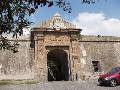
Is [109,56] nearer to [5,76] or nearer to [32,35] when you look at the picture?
[32,35]

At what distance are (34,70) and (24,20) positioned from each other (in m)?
21.4

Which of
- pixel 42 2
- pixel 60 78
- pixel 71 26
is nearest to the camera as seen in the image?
pixel 42 2

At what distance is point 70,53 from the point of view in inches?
1147

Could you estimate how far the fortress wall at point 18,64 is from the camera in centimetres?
2792

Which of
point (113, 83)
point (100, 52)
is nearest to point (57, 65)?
point (100, 52)

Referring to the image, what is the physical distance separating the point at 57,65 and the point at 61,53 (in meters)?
4.26

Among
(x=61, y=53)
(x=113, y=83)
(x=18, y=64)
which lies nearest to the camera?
(x=113, y=83)

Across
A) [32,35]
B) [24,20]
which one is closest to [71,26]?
[32,35]

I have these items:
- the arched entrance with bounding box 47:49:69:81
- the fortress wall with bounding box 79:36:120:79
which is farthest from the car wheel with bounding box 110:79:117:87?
the arched entrance with bounding box 47:49:69:81

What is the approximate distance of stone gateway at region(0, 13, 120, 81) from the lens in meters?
28.2

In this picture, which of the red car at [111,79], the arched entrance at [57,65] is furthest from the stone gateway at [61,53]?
the red car at [111,79]

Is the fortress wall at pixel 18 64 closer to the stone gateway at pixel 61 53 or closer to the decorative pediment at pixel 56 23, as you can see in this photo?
the stone gateway at pixel 61 53

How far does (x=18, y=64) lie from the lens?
28438 mm

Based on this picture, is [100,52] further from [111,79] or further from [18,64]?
[111,79]
